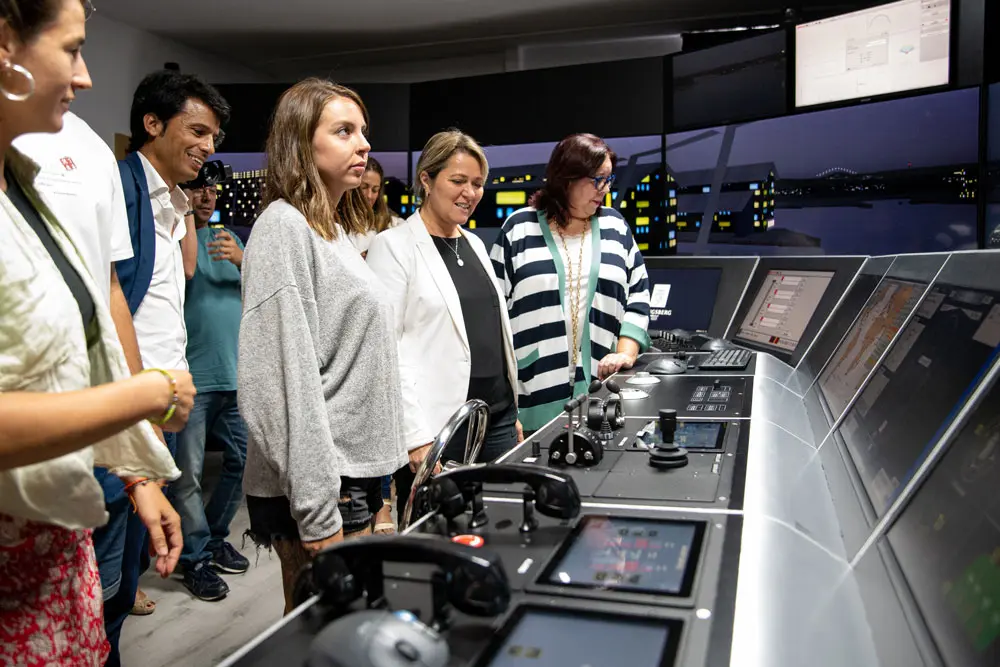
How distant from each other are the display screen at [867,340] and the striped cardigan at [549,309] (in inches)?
28.4

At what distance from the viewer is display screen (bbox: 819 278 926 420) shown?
1.42 meters

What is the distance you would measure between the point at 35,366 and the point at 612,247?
1875 mm

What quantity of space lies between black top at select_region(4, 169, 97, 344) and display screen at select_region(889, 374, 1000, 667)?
1.01 meters

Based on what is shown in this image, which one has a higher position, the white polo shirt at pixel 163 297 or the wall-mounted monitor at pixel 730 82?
the wall-mounted monitor at pixel 730 82

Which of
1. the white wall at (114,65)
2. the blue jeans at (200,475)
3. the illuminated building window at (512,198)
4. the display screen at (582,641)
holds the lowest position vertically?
the blue jeans at (200,475)

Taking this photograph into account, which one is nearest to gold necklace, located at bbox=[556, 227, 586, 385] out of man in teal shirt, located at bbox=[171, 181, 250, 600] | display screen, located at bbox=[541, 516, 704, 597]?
man in teal shirt, located at bbox=[171, 181, 250, 600]

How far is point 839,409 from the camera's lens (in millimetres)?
1473

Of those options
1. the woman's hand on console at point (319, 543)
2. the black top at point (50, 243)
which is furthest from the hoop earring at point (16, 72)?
the woman's hand on console at point (319, 543)

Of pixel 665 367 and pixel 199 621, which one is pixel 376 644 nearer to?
pixel 665 367

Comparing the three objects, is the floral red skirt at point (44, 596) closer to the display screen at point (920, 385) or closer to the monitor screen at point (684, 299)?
the display screen at point (920, 385)

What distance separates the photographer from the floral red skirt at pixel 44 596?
0.89 metres

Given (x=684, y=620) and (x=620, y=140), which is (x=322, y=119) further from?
(x=620, y=140)

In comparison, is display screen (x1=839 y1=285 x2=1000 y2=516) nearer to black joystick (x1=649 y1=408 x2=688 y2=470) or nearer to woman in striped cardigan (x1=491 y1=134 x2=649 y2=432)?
black joystick (x1=649 y1=408 x2=688 y2=470)

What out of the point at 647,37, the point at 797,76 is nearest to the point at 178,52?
the point at 647,37
